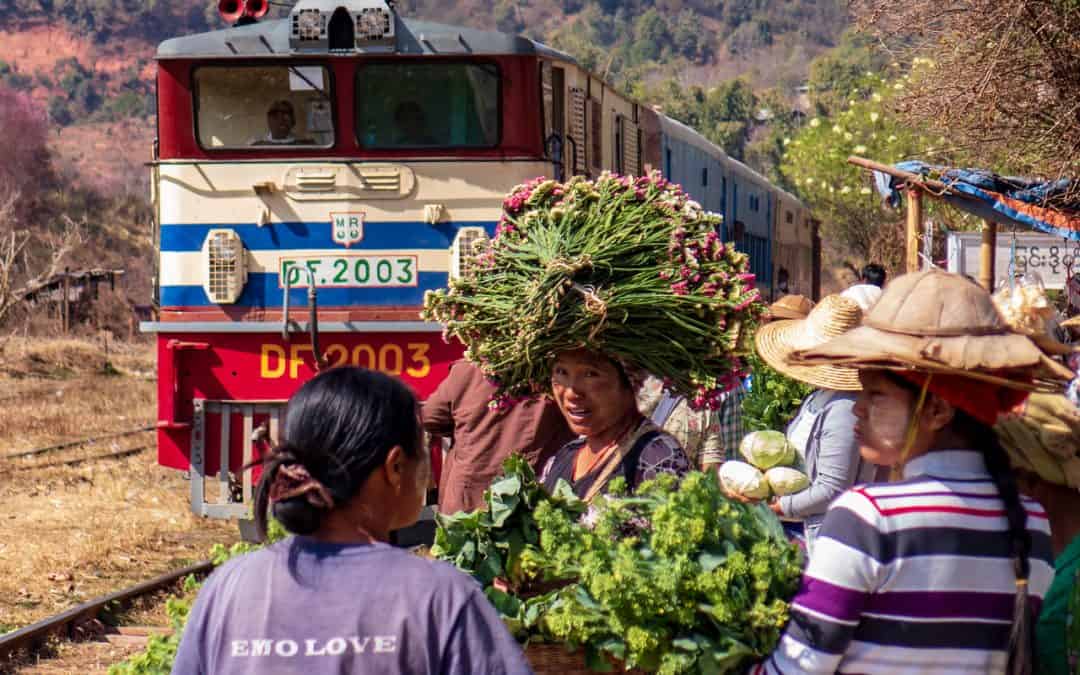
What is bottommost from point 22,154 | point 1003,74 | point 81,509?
point 81,509

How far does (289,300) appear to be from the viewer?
9672 mm

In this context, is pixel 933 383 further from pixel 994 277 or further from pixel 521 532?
pixel 994 277

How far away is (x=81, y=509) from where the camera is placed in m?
11.9

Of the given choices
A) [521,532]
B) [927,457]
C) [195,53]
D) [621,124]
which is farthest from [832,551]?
[621,124]

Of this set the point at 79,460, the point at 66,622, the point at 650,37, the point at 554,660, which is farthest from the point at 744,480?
the point at 650,37

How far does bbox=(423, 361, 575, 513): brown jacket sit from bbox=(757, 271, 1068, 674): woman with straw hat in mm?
2748

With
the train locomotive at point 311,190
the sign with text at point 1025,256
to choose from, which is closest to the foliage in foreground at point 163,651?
the train locomotive at point 311,190

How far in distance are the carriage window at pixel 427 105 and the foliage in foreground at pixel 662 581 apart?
650cm

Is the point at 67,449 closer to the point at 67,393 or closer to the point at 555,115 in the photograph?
the point at 67,393

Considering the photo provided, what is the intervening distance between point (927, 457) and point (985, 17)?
806 cm

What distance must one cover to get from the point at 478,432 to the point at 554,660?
8.48 ft

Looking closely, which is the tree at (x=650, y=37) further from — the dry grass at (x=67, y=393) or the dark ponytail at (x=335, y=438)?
the dark ponytail at (x=335, y=438)

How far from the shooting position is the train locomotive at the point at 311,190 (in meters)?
9.60

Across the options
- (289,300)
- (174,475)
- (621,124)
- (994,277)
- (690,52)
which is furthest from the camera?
(690,52)
